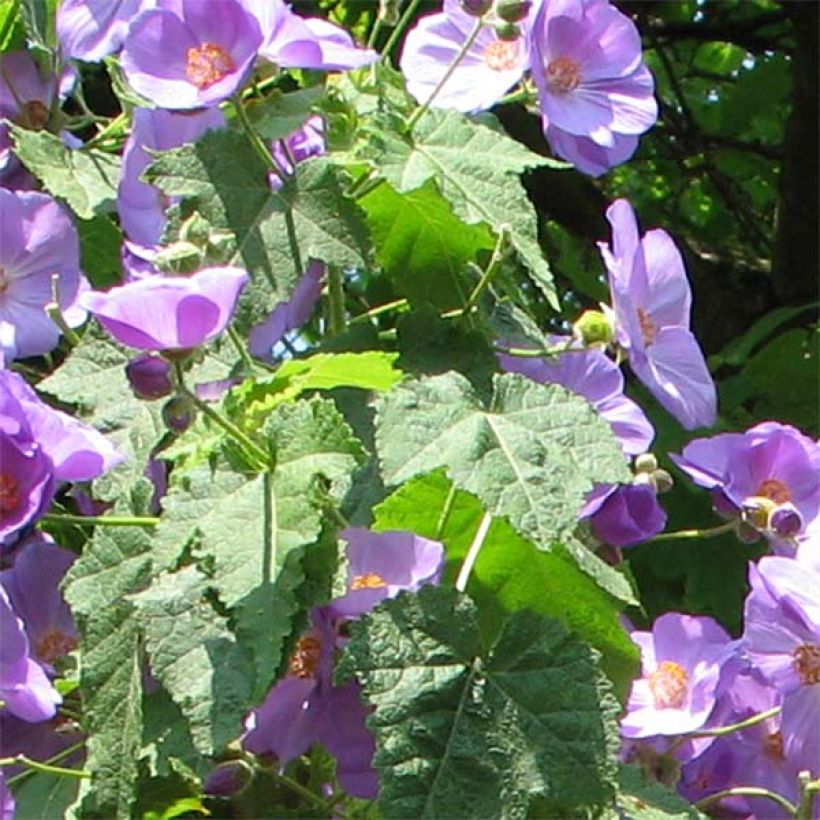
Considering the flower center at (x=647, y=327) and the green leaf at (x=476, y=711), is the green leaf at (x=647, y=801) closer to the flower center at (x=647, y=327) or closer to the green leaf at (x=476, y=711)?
the green leaf at (x=476, y=711)

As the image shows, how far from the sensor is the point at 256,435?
32.9 inches

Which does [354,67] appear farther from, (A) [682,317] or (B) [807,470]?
(B) [807,470]

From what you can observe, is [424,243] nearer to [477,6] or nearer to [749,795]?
[477,6]

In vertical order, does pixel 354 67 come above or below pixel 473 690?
above

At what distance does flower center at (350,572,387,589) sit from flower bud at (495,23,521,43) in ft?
1.04

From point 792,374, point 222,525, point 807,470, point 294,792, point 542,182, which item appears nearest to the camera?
point 222,525

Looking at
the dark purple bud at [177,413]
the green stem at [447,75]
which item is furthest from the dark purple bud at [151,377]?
the green stem at [447,75]

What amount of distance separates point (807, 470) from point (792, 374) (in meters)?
0.82

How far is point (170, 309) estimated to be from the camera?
0.76 m

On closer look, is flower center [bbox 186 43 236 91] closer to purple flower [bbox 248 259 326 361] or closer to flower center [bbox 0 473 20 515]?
purple flower [bbox 248 259 326 361]

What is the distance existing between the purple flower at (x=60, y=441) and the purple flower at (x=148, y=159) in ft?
0.59

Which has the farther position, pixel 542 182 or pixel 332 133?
pixel 542 182

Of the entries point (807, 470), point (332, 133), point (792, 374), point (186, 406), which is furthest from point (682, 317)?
point (792, 374)

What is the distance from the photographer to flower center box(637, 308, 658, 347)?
98 cm
